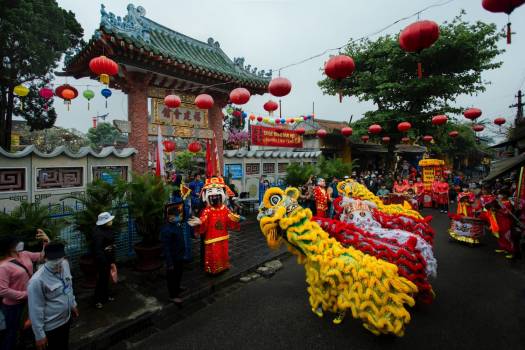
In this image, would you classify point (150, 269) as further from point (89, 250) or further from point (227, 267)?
point (227, 267)

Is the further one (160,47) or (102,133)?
Answer: (102,133)

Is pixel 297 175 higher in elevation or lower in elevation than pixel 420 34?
lower

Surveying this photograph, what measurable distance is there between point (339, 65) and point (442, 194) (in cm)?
987

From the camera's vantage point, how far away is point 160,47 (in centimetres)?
830

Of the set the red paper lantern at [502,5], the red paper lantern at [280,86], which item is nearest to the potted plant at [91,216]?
the red paper lantern at [280,86]

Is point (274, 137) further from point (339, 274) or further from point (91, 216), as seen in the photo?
point (339, 274)

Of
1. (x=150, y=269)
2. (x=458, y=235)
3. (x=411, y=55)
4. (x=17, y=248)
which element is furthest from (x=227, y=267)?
(x=411, y=55)

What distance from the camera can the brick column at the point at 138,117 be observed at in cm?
759

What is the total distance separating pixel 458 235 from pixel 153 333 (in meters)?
7.54

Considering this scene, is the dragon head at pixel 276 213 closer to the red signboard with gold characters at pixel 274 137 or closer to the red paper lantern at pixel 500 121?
the red signboard with gold characters at pixel 274 137

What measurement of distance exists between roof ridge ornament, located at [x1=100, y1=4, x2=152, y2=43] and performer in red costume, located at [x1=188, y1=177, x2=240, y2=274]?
4707mm

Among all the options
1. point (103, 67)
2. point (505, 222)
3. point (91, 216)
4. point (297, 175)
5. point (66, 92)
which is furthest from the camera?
point (297, 175)

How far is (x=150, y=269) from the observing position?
5137 mm

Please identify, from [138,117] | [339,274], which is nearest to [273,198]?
[339,274]
